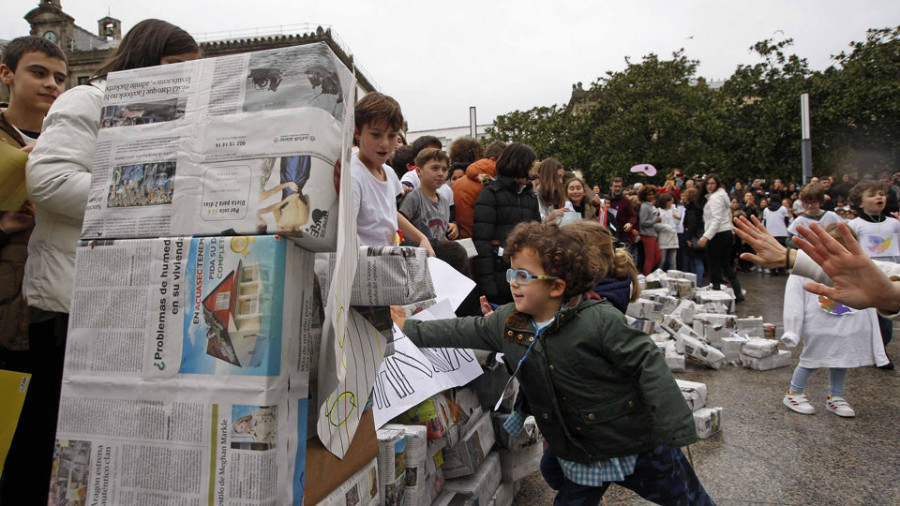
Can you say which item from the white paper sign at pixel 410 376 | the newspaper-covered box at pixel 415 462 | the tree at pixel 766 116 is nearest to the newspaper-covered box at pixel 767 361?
the white paper sign at pixel 410 376

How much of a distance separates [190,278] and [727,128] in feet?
97.9

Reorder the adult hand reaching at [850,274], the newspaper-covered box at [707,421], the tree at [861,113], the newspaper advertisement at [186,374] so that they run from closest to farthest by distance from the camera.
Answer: the newspaper advertisement at [186,374] → the adult hand reaching at [850,274] → the newspaper-covered box at [707,421] → the tree at [861,113]

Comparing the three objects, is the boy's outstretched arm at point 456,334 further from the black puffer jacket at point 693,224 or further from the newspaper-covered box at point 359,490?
the black puffer jacket at point 693,224

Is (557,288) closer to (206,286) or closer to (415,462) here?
(415,462)

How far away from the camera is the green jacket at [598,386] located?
188 centimetres

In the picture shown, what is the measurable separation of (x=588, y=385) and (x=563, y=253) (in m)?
0.51

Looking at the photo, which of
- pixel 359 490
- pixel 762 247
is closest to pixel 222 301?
pixel 359 490

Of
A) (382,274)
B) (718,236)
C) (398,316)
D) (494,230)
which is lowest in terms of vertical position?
(398,316)

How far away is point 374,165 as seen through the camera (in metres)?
2.56

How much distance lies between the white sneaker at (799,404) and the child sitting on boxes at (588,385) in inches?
99.2

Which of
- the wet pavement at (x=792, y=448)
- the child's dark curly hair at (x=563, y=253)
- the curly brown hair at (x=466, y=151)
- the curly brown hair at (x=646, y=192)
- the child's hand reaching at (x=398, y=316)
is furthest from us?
the curly brown hair at (x=646, y=192)

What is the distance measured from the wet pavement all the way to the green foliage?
23926 mm

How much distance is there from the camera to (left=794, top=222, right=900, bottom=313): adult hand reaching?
173 cm

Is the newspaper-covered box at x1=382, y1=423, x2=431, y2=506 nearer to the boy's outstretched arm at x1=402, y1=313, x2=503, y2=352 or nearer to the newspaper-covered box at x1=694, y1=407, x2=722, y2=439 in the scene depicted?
the boy's outstretched arm at x1=402, y1=313, x2=503, y2=352
